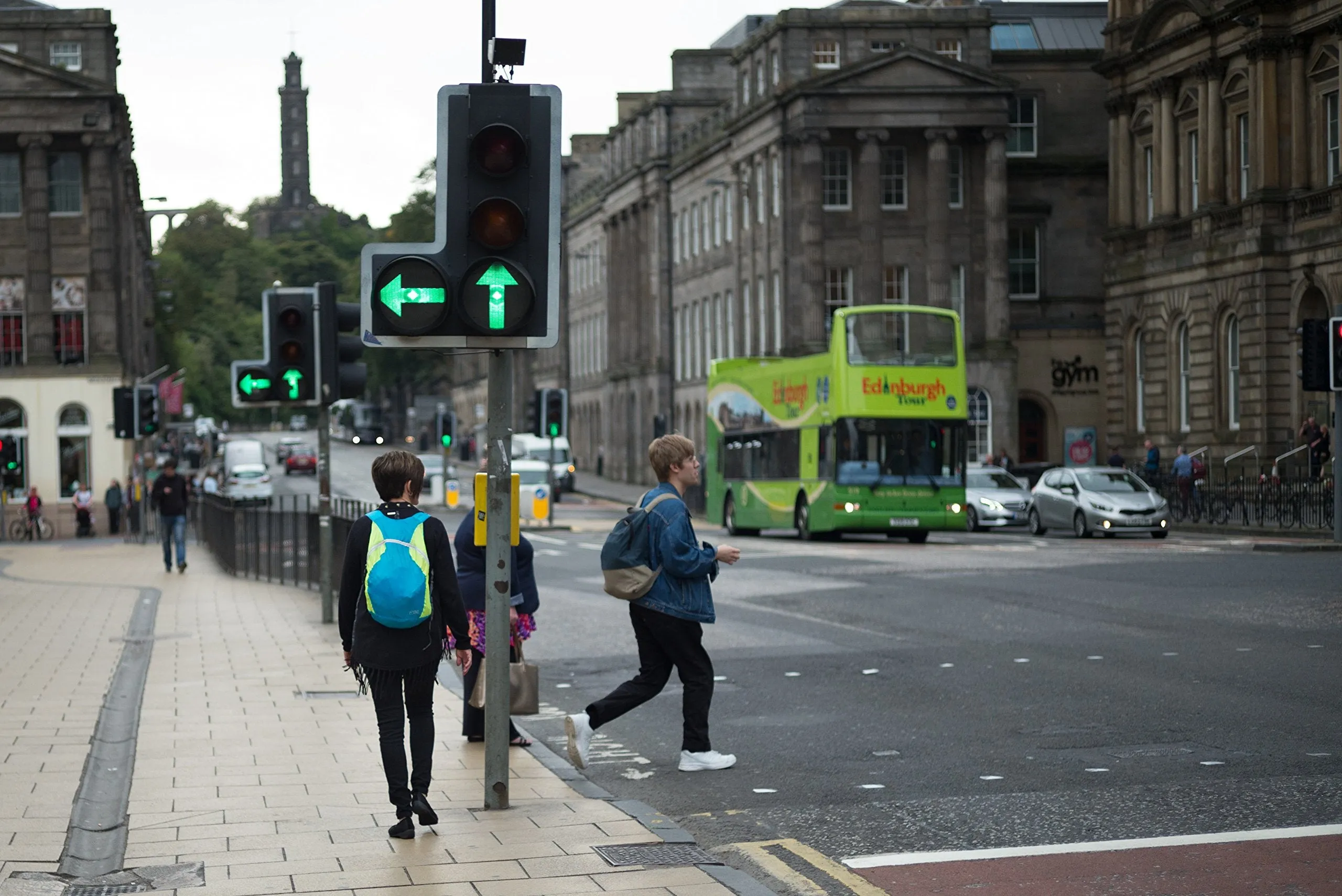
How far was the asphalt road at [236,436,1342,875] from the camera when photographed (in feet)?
29.8

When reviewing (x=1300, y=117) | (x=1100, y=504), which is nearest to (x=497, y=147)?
(x=1100, y=504)

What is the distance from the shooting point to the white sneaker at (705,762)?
10727mm

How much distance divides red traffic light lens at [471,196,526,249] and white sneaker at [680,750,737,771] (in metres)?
3.21

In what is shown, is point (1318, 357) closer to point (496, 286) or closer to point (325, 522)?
point (325, 522)

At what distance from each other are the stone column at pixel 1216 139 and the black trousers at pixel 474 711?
43.5 m

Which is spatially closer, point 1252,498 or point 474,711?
point 474,711

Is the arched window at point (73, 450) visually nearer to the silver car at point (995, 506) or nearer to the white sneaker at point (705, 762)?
the silver car at point (995, 506)

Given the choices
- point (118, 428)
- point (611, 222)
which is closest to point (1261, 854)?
point (118, 428)

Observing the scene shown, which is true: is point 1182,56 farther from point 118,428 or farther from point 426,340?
point 426,340

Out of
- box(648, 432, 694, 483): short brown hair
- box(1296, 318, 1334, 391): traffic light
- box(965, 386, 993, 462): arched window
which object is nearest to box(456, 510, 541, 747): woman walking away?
box(648, 432, 694, 483): short brown hair

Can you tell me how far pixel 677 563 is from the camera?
1045 cm

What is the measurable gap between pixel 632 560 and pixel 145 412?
40.0 m

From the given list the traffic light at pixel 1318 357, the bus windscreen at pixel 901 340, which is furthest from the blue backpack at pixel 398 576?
the bus windscreen at pixel 901 340

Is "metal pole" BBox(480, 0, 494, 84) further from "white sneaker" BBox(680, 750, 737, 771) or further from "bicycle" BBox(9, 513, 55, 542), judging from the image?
"bicycle" BBox(9, 513, 55, 542)
